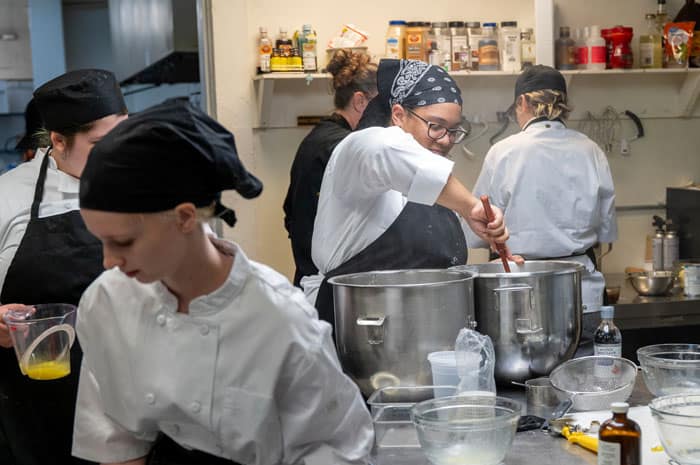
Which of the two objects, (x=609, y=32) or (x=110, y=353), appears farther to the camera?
(x=609, y=32)

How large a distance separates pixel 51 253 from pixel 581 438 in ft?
4.38

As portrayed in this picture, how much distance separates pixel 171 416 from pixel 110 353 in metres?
0.15

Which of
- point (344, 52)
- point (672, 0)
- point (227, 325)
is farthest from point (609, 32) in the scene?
point (227, 325)

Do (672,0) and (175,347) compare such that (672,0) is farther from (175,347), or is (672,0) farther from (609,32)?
(175,347)

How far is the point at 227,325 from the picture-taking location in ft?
4.73

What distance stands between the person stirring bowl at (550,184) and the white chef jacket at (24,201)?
6.50ft

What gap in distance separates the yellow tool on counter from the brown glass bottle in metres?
0.22

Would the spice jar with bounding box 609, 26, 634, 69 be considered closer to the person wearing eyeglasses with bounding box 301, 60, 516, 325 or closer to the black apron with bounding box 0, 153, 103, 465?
the person wearing eyeglasses with bounding box 301, 60, 516, 325

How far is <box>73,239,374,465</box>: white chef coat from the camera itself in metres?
1.45

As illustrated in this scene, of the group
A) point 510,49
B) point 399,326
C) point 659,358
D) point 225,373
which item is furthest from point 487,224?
point 510,49

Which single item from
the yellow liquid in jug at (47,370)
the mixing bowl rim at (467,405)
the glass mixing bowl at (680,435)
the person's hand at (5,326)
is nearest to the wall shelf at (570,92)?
the person's hand at (5,326)

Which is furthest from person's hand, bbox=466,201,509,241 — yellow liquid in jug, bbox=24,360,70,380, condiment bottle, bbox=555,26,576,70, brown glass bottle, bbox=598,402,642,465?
condiment bottle, bbox=555,26,576,70

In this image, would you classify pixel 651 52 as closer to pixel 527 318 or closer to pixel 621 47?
pixel 621 47

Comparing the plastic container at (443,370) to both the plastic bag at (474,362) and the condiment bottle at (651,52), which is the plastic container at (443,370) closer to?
the plastic bag at (474,362)
